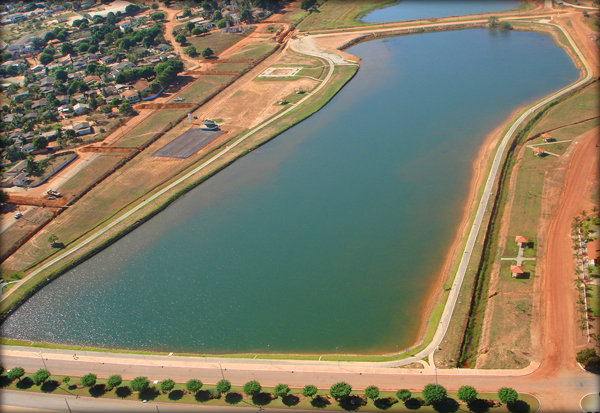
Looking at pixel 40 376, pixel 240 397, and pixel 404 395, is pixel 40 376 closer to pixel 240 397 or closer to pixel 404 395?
pixel 240 397

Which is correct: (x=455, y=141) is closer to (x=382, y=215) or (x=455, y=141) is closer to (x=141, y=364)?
(x=382, y=215)

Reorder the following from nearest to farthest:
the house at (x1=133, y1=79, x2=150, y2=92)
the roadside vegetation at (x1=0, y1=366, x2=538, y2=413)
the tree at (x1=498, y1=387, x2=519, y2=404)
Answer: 1. the tree at (x1=498, y1=387, x2=519, y2=404)
2. the roadside vegetation at (x1=0, y1=366, x2=538, y2=413)
3. the house at (x1=133, y1=79, x2=150, y2=92)

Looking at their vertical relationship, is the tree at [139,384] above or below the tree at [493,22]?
below

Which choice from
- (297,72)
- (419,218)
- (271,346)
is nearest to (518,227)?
(419,218)

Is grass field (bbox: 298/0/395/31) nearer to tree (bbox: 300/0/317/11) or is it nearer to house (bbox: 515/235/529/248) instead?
tree (bbox: 300/0/317/11)

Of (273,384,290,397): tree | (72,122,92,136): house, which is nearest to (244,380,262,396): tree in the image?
(273,384,290,397): tree

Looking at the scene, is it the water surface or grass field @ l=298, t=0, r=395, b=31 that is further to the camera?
grass field @ l=298, t=0, r=395, b=31

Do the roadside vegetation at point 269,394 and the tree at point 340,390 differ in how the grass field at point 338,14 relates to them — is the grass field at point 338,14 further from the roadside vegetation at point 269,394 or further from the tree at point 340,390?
the tree at point 340,390

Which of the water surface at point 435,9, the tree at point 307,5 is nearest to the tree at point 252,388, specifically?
the water surface at point 435,9
